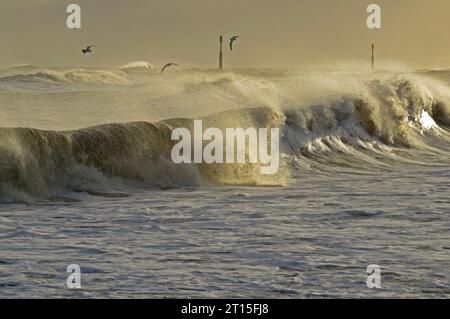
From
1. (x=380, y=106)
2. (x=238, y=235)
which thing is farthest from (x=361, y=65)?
(x=238, y=235)

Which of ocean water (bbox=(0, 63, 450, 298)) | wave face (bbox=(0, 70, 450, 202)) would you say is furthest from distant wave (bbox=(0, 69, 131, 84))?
ocean water (bbox=(0, 63, 450, 298))

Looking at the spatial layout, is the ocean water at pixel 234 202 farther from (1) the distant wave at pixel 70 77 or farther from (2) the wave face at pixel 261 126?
(1) the distant wave at pixel 70 77

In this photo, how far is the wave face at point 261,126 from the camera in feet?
48.6

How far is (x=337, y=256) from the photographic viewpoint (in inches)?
356

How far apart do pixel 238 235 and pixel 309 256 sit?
1.42m

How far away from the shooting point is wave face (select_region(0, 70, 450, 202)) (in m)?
14.8

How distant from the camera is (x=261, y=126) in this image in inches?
860

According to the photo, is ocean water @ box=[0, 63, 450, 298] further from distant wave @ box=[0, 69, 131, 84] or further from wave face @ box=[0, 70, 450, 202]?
distant wave @ box=[0, 69, 131, 84]

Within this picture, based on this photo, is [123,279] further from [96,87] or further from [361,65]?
[96,87]

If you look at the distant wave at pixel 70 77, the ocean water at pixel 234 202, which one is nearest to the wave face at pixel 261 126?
the ocean water at pixel 234 202

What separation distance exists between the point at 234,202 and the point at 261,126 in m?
8.61

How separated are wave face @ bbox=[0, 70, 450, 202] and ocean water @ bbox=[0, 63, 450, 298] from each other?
4 centimetres

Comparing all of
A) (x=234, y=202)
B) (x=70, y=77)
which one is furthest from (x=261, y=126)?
(x=70, y=77)

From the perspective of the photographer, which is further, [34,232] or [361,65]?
[361,65]
